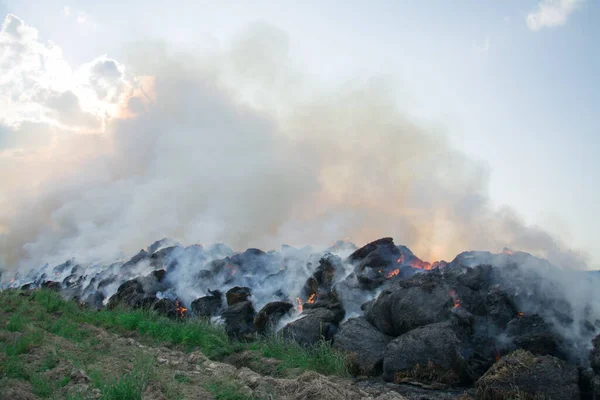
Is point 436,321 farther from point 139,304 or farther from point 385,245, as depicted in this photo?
point 139,304

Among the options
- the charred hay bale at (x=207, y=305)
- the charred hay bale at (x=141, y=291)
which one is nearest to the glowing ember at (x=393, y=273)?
the charred hay bale at (x=207, y=305)

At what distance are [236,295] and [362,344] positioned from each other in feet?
23.2

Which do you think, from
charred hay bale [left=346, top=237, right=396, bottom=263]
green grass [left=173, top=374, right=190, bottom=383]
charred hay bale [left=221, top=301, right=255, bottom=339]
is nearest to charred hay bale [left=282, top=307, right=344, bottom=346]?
charred hay bale [left=221, top=301, right=255, bottom=339]

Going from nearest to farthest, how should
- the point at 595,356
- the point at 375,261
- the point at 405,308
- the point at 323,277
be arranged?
1. the point at 595,356
2. the point at 405,308
3. the point at 375,261
4. the point at 323,277

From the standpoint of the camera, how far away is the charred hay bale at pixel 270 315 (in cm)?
1438

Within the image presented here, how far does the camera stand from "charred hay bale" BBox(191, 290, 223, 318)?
17125 millimetres

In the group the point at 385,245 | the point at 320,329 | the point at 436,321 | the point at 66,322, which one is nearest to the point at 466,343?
the point at 436,321

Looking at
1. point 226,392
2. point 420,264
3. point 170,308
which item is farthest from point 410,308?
point 170,308

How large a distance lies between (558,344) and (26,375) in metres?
9.19

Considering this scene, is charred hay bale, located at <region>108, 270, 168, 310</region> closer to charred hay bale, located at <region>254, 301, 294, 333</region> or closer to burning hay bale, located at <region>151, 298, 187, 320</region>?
burning hay bale, located at <region>151, 298, 187, 320</region>

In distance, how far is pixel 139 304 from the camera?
18.5 meters

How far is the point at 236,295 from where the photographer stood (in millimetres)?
17062

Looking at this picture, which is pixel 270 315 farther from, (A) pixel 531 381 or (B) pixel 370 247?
(A) pixel 531 381

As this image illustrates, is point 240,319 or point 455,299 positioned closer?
point 455,299
